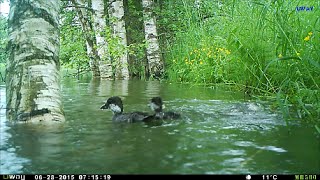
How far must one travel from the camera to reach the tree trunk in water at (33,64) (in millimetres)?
4656

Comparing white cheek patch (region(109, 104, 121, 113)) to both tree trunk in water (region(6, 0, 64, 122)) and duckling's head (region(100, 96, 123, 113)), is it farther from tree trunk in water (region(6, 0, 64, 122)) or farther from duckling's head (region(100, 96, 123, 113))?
tree trunk in water (region(6, 0, 64, 122))

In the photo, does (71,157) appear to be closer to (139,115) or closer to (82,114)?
(139,115)

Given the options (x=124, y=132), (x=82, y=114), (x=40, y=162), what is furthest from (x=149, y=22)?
(x=40, y=162)

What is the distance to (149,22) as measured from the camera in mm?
17266

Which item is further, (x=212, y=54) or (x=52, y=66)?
(x=212, y=54)

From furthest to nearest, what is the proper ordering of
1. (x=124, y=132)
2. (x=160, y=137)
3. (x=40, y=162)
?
(x=124, y=132), (x=160, y=137), (x=40, y=162)

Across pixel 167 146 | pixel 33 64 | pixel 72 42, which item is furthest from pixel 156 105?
pixel 72 42

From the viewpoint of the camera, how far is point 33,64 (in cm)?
480

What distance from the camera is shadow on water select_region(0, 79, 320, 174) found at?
2.80m

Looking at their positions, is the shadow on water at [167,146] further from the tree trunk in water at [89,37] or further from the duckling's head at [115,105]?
the tree trunk in water at [89,37]

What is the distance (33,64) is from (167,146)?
209 centimetres

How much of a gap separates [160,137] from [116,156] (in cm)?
77

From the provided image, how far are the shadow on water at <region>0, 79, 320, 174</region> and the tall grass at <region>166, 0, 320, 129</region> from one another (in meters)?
0.37

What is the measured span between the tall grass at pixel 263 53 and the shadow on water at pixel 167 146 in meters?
0.37
